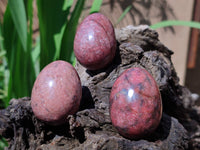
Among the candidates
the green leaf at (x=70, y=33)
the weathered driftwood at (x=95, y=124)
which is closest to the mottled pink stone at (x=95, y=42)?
the weathered driftwood at (x=95, y=124)

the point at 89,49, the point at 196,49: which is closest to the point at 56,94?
the point at 89,49

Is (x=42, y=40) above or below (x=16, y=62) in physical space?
above

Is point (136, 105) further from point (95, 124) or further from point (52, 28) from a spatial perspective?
point (52, 28)

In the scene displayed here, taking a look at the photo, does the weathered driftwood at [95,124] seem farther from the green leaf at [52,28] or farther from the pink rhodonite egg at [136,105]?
the green leaf at [52,28]

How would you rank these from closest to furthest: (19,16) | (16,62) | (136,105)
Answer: (136,105)
(19,16)
(16,62)

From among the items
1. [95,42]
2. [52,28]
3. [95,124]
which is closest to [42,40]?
[52,28]

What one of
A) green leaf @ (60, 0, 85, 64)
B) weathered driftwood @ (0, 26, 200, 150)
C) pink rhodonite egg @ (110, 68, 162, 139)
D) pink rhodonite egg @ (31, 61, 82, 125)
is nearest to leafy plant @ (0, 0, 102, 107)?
green leaf @ (60, 0, 85, 64)

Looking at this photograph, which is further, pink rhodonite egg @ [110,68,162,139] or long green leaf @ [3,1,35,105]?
long green leaf @ [3,1,35,105]

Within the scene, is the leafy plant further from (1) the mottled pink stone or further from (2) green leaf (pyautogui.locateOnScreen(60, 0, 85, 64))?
(1) the mottled pink stone
